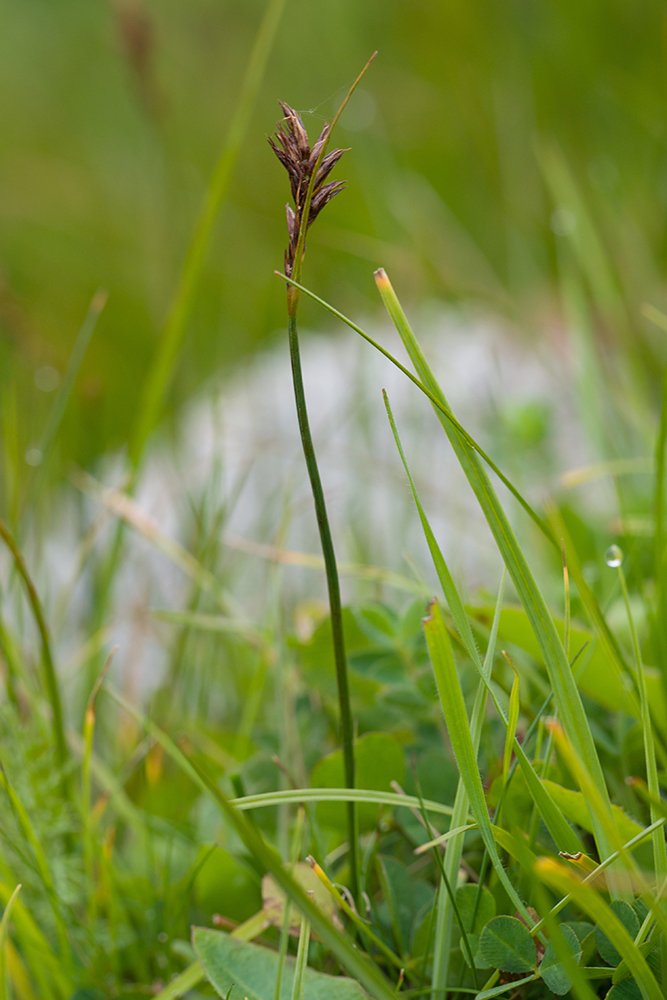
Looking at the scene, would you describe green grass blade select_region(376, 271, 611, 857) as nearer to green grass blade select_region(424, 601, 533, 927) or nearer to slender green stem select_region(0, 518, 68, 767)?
green grass blade select_region(424, 601, 533, 927)

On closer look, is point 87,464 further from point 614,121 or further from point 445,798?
point 614,121

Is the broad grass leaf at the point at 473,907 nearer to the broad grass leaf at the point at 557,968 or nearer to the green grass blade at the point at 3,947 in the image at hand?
the broad grass leaf at the point at 557,968

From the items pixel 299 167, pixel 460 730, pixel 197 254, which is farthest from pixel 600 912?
→ pixel 197 254

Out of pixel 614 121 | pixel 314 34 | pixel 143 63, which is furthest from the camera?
pixel 314 34

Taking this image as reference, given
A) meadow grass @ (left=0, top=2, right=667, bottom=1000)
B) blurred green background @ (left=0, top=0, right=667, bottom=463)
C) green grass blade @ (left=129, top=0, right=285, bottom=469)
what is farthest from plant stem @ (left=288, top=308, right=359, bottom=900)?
blurred green background @ (left=0, top=0, right=667, bottom=463)

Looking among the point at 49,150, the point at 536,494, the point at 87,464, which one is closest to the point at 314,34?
the point at 49,150

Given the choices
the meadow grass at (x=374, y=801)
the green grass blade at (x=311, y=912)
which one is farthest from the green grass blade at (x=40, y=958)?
the green grass blade at (x=311, y=912)
